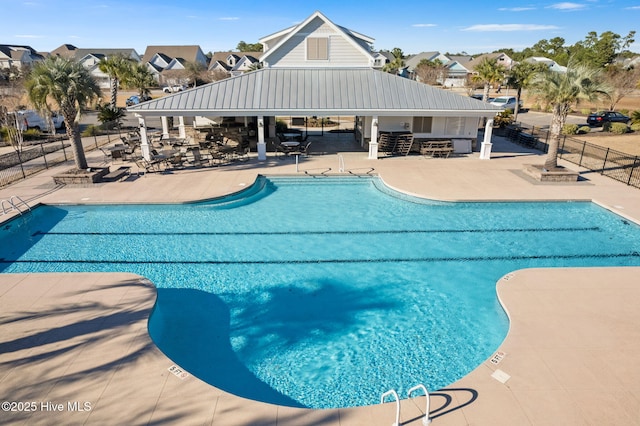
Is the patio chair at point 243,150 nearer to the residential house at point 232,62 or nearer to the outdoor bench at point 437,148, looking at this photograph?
the outdoor bench at point 437,148

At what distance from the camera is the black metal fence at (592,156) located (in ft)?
60.4

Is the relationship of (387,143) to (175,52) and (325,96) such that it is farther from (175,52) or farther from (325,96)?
(175,52)

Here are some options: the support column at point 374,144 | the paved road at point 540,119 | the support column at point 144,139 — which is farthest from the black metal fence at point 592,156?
the support column at point 144,139

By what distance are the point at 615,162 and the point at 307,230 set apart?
17866 millimetres

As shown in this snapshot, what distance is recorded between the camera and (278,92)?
20969mm

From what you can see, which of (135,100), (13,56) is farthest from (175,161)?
(13,56)

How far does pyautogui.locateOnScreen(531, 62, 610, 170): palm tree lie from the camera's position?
1614 centimetres

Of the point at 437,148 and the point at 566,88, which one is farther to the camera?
the point at 437,148

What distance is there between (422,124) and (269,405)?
20.2 m

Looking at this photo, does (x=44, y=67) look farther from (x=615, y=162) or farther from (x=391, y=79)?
(x=615, y=162)

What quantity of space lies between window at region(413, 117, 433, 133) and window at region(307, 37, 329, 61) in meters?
6.51

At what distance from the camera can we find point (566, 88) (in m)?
16.3

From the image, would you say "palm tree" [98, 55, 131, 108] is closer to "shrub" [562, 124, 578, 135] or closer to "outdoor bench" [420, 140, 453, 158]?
"outdoor bench" [420, 140, 453, 158]

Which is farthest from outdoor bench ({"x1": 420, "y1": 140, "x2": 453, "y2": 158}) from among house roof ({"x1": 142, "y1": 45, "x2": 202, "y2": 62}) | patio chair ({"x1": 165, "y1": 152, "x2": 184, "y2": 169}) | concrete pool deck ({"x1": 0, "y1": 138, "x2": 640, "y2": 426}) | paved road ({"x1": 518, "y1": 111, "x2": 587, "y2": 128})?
house roof ({"x1": 142, "y1": 45, "x2": 202, "y2": 62})
